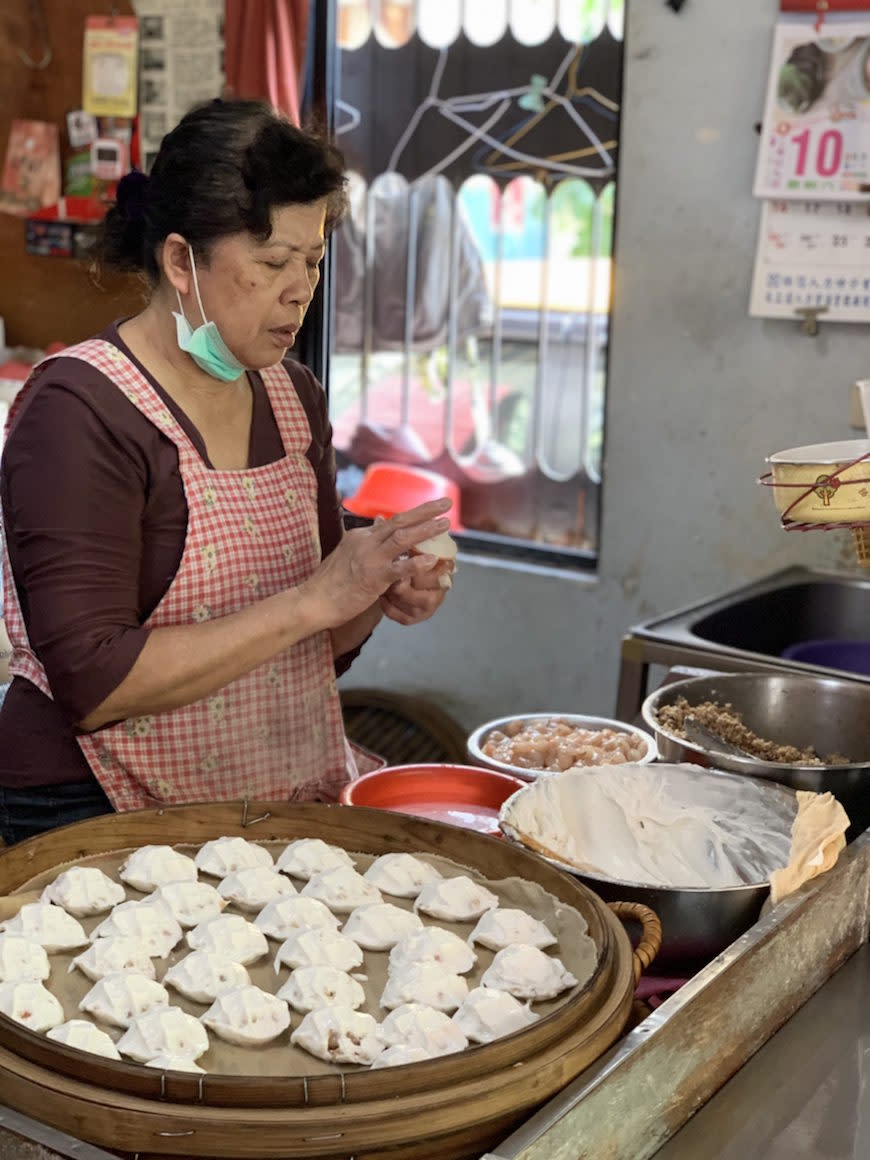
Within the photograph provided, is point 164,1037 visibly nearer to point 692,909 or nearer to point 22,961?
point 22,961

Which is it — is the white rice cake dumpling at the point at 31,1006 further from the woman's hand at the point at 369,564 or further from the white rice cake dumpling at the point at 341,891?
the woman's hand at the point at 369,564

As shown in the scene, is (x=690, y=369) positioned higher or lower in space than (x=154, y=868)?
higher

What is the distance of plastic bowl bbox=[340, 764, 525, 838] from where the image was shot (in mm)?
1896

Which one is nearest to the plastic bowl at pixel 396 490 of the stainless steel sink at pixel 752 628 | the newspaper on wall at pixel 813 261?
the newspaper on wall at pixel 813 261

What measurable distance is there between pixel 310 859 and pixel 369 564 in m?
0.40

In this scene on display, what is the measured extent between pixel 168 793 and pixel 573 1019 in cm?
86

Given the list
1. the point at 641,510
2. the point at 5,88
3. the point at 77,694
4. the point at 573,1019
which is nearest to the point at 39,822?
the point at 77,694

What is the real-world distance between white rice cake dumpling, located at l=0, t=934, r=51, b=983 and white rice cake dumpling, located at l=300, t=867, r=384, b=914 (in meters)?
0.31

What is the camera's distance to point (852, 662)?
2.87 m

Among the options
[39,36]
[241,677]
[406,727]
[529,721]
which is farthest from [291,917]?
[39,36]

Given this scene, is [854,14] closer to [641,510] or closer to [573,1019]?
[641,510]

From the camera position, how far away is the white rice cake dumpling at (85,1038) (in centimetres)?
122

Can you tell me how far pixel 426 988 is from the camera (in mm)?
1360

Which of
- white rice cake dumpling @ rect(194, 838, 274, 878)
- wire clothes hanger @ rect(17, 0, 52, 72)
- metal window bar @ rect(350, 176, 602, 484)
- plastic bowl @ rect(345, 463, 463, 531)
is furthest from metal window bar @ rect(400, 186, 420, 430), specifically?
white rice cake dumpling @ rect(194, 838, 274, 878)
